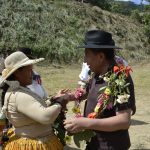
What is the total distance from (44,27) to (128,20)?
711cm

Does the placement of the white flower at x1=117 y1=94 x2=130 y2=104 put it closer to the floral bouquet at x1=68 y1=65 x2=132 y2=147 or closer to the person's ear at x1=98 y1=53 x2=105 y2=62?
the floral bouquet at x1=68 y1=65 x2=132 y2=147

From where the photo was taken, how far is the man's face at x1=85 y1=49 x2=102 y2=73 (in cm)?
306

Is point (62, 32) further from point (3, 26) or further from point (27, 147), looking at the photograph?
point (27, 147)

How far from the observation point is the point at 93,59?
307 centimetres

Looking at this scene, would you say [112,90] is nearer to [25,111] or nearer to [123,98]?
[123,98]

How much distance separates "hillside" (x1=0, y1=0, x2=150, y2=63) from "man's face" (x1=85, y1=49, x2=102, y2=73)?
17.3m

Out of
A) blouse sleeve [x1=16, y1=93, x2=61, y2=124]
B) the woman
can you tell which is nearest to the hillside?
the woman

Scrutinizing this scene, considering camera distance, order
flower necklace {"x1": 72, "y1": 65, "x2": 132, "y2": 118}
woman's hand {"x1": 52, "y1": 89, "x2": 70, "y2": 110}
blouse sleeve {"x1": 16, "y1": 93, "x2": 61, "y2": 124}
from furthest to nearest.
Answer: woman's hand {"x1": 52, "y1": 89, "x2": 70, "y2": 110} → blouse sleeve {"x1": 16, "y1": 93, "x2": 61, "y2": 124} → flower necklace {"x1": 72, "y1": 65, "x2": 132, "y2": 118}

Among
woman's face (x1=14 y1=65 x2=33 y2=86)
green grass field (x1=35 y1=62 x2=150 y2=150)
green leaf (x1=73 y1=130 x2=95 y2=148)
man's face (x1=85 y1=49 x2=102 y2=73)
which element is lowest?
green grass field (x1=35 y1=62 x2=150 y2=150)

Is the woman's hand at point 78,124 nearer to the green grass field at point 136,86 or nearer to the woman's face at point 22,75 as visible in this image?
the woman's face at point 22,75

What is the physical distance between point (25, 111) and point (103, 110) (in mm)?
562

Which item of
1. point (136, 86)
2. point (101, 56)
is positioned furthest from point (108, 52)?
point (136, 86)

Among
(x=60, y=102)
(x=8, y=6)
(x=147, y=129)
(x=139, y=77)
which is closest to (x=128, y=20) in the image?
(x=8, y=6)

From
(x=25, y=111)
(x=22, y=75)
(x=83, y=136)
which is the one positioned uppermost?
(x=22, y=75)
